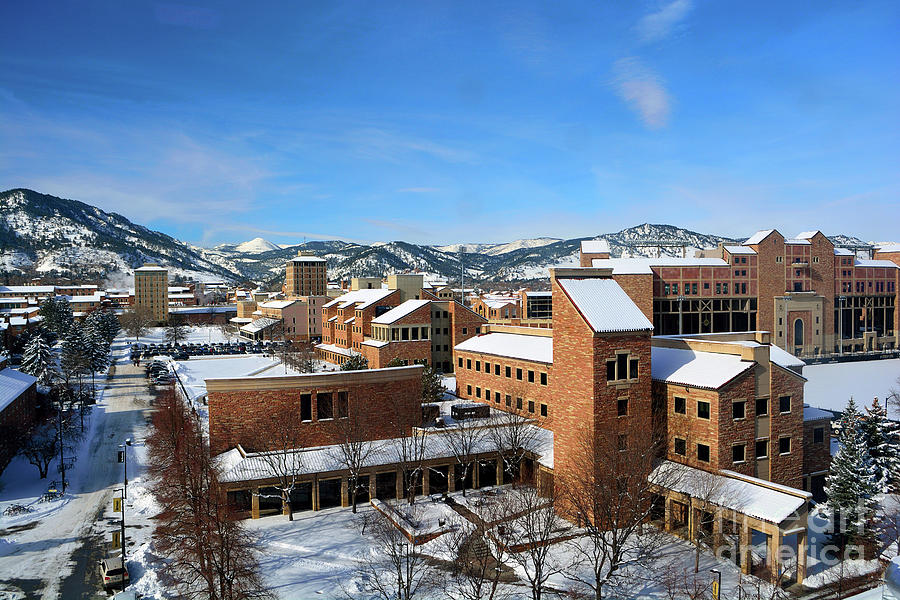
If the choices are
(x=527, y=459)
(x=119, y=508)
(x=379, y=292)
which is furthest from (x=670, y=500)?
(x=379, y=292)

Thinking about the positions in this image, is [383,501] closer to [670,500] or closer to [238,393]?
[238,393]

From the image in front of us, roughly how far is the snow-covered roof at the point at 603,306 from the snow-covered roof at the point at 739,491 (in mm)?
8558

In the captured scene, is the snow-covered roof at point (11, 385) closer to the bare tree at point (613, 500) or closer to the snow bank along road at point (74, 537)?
the snow bank along road at point (74, 537)

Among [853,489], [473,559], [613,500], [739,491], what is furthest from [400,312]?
[853,489]

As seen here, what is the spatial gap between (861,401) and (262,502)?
63.0 m

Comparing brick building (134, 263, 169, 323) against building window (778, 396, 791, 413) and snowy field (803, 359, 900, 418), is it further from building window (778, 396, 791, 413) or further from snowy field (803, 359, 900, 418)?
building window (778, 396, 791, 413)

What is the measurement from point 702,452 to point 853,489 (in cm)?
854

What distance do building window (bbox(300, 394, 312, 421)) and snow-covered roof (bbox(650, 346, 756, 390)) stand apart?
2408 centimetres

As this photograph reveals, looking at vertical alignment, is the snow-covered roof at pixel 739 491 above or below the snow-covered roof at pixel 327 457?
above

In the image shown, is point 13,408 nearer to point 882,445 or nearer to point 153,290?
point 882,445

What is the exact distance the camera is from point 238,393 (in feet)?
130

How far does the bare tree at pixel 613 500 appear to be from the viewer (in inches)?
1079

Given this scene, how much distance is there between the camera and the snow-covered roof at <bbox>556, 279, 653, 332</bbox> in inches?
1320

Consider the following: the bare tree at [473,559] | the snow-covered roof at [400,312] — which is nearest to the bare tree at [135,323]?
the snow-covered roof at [400,312]
